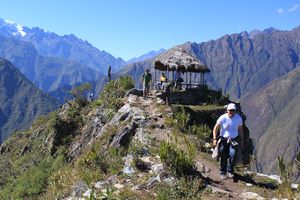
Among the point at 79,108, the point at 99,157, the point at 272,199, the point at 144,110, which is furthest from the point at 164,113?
the point at 79,108

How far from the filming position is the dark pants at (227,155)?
1441 centimetres

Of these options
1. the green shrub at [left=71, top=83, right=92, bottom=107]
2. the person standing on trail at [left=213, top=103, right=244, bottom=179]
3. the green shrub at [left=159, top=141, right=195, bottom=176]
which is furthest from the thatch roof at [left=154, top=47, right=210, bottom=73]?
the green shrub at [left=159, top=141, right=195, bottom=176]

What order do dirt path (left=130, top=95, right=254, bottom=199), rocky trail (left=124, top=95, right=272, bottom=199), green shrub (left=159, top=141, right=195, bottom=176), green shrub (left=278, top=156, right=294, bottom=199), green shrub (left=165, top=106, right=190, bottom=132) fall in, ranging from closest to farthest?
green shrub (left=278, top=156, right=294, bottom=199) → rocky trail (left=124, top=95, right=272, bottom=199) → dirt path (left=130, top=95, right=254, bottom=199) → green shrub (left=159, top=141, right=195, bottom=176) → green shrub (left=165, top=106, right=190, bottom=132)

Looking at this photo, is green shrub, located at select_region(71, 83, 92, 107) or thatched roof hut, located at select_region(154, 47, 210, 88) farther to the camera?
green shrub, located at select_region(71, 83, 92, 107)

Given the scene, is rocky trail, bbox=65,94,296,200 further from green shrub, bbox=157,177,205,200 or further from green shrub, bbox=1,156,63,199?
green shrub, bbox=1,156,63,199

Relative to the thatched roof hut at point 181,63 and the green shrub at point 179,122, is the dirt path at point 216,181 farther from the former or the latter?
the thatched roof hut at point 181,63

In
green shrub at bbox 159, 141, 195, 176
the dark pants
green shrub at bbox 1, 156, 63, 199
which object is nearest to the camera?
green shrub at bbox 159, 141, 195, 176

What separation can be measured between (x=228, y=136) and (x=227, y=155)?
0.61 metres

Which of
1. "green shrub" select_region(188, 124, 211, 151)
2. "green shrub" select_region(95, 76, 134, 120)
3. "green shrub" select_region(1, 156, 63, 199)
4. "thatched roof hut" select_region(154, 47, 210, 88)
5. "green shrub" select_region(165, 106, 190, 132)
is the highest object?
"thatched roof hut" select_region(154, 47, 210, 88)

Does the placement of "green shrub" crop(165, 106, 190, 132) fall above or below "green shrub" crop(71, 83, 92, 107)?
below

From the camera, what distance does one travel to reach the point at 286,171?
1177 centimetres

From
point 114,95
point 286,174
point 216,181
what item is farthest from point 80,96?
point 286,174

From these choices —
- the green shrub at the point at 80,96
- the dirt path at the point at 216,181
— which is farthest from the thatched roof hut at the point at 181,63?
the dirt path at the point at 216,181

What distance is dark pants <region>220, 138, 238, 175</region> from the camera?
14412 mm
